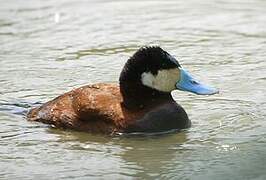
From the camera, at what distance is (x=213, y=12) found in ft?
38.4

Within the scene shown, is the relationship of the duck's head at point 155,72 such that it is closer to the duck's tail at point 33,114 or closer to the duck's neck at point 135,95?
the duck's neck at point 135,95

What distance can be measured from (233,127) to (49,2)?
22.8 ft

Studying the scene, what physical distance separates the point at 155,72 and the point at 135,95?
0.24m

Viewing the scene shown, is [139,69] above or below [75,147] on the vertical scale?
above

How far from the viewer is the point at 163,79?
256 inches

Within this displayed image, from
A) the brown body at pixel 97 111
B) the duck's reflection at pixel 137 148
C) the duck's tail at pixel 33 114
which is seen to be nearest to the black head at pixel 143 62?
the brown body at pixel 97 111

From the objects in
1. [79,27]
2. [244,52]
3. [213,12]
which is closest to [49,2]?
[79,27]

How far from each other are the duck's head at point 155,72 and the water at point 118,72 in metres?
0.39

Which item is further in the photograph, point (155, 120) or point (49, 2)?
point (49, 2)

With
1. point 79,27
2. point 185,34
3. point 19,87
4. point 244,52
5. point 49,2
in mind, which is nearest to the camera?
point 19,87

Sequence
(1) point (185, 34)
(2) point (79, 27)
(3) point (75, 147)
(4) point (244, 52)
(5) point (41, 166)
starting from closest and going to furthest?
(5) point (41, 166)
(3) point (75, 147)
(4) point (244, 52)
(1) point (185, 34)
(2) point (79, 27)

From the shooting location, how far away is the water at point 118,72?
5.76 meters

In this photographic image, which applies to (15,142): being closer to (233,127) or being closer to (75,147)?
(75,147)

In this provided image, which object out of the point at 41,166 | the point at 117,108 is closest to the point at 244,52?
the point at 117,108
